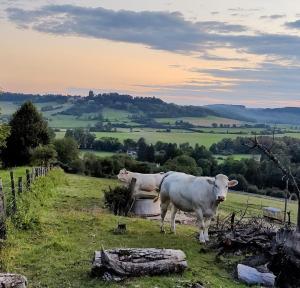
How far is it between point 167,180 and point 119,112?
17044 cm

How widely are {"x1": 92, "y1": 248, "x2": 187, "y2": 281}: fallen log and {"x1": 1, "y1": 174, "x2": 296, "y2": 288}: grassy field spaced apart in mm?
208

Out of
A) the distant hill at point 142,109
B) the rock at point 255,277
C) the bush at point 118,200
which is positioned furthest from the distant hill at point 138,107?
the rock at point 255,277

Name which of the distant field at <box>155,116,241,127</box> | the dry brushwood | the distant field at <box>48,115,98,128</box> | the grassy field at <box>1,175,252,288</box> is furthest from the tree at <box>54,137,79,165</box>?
the distant field at <box>155,116,241,127</box>

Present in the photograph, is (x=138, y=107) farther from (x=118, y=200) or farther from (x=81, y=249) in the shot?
(x=81, y=249)

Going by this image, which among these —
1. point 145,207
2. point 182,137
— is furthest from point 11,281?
point 182,137

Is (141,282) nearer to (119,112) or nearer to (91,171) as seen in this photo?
(91,171)

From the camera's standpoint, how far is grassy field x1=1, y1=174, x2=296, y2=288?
1040 cm

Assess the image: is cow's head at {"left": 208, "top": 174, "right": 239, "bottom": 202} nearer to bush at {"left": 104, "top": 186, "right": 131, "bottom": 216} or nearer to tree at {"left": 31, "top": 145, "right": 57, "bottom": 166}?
bush at {"left": 104, "top": 186, "right": 131, "bottom": 216}

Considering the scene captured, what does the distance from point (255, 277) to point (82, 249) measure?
4752 mm

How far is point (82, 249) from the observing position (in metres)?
13.2

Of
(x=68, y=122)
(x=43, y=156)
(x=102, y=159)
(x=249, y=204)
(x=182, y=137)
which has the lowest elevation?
(x=249, y=204)

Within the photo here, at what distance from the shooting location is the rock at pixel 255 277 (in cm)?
1120

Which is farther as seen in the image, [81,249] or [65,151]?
[65,151]

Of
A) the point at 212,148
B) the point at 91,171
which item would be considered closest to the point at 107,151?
the point at 212,148
